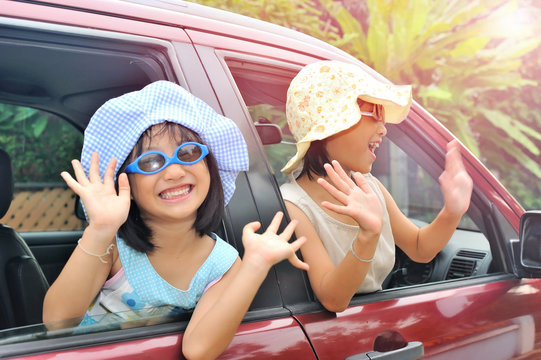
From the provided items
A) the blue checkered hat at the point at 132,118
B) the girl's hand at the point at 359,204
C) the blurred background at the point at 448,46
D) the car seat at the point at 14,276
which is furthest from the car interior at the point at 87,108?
the blurred background at the point at 448,46

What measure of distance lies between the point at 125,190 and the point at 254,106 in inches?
34.2

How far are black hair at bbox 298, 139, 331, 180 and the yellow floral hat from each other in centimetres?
3

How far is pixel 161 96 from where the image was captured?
4.43 ft

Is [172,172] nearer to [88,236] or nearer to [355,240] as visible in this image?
[88,236]

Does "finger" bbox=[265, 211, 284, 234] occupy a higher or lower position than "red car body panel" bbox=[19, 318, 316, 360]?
higher

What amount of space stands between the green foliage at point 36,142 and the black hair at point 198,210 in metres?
1.19

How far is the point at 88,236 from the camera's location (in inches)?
47.8

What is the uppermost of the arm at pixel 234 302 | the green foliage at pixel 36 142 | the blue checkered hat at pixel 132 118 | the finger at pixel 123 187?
the green foliage at pixel 36 142

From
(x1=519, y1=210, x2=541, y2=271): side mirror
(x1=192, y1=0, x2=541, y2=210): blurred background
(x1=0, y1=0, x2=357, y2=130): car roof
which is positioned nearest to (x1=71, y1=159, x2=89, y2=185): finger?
(x1=0, y1=0, x2=357, y2=130): car roof

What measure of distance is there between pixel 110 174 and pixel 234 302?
14.8 inches

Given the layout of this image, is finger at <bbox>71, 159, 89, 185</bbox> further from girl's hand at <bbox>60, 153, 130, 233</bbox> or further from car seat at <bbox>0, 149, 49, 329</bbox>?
car seat at <bbox>0, 149, 49, 329</bbox>

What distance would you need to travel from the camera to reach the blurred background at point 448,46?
5996 millimetres

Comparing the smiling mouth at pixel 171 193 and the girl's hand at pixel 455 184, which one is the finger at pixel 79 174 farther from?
the girl's hand at pixel 455 184

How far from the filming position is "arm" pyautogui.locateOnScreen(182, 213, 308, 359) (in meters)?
1.18
